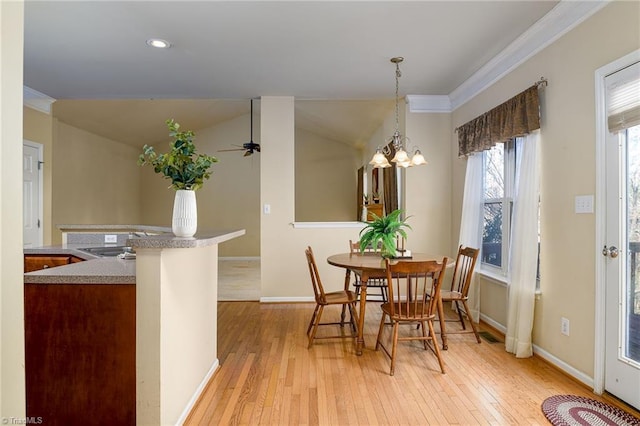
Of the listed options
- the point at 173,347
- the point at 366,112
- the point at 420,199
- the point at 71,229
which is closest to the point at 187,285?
the point at 173,347

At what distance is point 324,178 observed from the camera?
8.62m

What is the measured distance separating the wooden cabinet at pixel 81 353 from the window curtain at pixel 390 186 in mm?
3750

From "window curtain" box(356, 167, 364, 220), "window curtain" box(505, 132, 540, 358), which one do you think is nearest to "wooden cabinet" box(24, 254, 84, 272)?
"window curtain" box(505, 132, 540, 358)

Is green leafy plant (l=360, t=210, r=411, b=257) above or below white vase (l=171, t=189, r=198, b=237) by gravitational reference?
below

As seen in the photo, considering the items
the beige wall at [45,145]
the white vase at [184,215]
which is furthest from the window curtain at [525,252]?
the beige wall at [45,145]

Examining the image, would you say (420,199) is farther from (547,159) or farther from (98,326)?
(98,326)

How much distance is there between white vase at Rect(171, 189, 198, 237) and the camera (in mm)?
1834

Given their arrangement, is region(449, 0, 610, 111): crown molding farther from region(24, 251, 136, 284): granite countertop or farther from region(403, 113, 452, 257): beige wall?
region(24, 251, 136, 284): granite countertop

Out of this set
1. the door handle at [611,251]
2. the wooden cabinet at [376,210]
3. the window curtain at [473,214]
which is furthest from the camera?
the wooden cabinet at [376,210]

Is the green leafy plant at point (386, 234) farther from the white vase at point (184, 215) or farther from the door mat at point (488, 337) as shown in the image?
the white vase at point (184, 215)

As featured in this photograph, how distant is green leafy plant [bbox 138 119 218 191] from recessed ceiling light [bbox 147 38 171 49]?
1.48 m

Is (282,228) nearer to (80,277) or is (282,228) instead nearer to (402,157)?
(402,157)

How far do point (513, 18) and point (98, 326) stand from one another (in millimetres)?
3286

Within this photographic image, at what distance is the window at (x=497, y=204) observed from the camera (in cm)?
325
